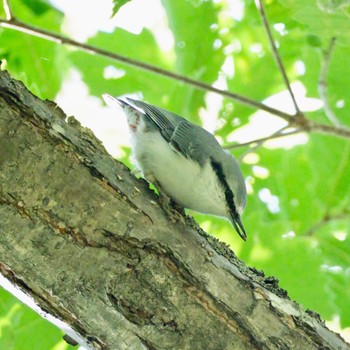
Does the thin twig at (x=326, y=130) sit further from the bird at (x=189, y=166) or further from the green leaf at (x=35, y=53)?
the green leaf at (x=35, y=53)

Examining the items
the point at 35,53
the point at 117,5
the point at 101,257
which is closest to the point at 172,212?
the point at 101,257

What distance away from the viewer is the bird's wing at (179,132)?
9.52 feet

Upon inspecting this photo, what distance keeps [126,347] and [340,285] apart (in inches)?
67.1

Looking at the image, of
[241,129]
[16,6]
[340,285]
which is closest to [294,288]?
[340,285]

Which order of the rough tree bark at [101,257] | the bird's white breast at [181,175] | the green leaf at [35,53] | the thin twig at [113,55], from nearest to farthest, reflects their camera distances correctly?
1. the rough tree bark at [101,257]
2. the thin twig at [113,55]
3. the bird's white breast at [181,175]
4. the green leaf at [35,53]

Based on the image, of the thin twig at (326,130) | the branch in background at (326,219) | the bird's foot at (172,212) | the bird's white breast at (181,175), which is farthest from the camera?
the branch in background at (326,219)

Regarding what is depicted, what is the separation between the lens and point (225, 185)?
9.46 feet

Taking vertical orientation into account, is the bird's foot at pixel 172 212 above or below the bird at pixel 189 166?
below

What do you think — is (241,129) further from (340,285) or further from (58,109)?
(58,109)

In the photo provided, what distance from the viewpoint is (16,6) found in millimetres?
3607

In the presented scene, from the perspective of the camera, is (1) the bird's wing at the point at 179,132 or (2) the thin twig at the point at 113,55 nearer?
(2) the thin twig at the point at 113,55

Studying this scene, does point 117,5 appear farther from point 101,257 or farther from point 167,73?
point 101,257

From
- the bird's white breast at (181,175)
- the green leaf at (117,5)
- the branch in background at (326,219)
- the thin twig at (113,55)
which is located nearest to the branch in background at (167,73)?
the thin twig at (113,55)

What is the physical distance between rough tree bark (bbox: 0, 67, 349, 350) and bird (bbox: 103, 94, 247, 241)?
1.99 feet
